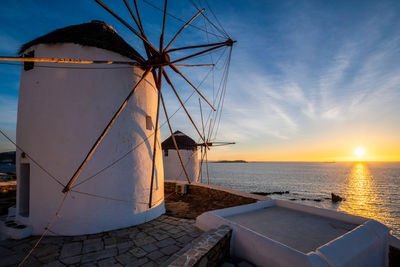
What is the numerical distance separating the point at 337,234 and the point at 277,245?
1980mm

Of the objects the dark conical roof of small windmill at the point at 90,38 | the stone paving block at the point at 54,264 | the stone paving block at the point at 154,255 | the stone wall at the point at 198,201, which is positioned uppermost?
the dark conical roof of small windmill at the point at 90,38

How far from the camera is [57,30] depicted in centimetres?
612

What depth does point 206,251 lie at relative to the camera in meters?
3.14

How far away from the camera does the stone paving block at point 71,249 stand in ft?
13.0

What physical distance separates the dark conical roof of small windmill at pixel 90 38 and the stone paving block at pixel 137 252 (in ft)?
18.6

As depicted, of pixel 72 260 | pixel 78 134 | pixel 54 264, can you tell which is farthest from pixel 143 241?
pixel 78 134

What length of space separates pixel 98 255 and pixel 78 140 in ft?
10.0

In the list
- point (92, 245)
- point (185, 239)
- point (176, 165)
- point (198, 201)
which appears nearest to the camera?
point (92, 245)

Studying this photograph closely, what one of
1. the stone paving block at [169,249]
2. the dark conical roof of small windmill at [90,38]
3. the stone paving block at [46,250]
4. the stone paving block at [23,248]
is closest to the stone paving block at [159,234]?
the stone paving block at [169,249]

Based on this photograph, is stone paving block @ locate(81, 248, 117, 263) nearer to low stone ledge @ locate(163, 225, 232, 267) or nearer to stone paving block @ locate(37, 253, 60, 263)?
stone paving block @ locate(37, 253, 60, 263)

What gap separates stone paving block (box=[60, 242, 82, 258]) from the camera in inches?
156

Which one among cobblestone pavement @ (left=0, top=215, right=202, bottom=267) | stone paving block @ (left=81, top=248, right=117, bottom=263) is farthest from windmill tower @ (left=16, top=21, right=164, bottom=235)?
stone paving block @ (left=81, top=248, right=117, bottom=263)

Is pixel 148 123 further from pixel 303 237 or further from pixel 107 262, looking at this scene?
pixel 303 237

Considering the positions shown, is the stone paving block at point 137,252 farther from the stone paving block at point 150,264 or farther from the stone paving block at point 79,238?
the stone paving block at point 79,238
